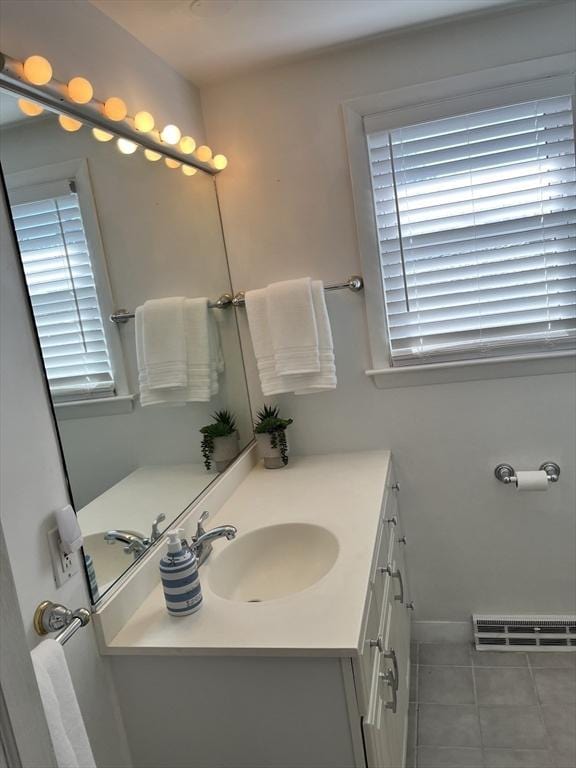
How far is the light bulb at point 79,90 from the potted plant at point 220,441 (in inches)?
41.7

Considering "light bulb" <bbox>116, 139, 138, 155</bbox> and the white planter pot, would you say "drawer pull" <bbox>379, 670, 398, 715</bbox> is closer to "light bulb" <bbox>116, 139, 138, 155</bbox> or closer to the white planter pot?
the white planter pot

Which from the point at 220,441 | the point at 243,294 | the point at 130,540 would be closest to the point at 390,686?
the point at 130,540

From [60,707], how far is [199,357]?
48.4 inches

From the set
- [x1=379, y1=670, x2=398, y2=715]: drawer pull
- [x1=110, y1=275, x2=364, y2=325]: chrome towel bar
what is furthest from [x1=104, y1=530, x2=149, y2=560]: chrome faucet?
[x1=110, y1=275, x2=364, y2=325]: chrome towel bar

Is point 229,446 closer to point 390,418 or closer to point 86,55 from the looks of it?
point 390,418

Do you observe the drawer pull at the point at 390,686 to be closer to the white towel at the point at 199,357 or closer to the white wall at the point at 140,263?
the white wall at the point at 140,263

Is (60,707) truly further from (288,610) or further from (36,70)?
(36,70)

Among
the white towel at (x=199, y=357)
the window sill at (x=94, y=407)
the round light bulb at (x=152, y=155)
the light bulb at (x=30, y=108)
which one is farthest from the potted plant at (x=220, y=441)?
the light bulb at (x=30, y=108)

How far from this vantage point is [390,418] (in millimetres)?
2395

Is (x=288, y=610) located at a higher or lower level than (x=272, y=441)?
lower

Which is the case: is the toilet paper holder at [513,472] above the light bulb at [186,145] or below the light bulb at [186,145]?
below

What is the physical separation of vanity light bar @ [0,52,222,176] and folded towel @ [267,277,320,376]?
0.62 metres

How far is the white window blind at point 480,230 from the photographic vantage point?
83.4 inches

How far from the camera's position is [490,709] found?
2.11 m
